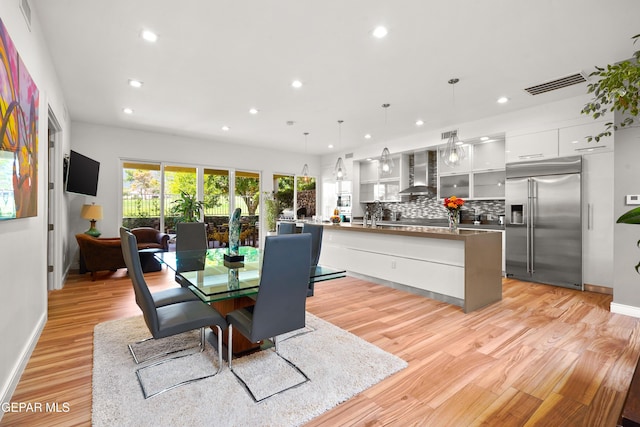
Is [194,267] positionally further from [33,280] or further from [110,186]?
[110,186]

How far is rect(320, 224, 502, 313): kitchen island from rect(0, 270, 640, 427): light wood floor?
0.19 meters

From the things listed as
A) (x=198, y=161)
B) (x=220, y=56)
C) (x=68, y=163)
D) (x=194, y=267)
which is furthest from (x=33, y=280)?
(x=198, y=161)

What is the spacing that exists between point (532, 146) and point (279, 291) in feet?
16.3

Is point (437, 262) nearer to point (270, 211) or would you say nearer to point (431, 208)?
point (431, 208)

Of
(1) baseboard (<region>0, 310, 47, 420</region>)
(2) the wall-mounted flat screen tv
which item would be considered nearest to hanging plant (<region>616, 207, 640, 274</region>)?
(1) baseboard (<region>0, 310, 47, 420</region>)

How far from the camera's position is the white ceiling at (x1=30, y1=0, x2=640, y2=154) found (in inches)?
102

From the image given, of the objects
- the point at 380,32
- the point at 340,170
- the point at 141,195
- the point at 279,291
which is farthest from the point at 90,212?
the point at 380,32

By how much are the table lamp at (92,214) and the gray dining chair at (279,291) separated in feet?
15.8

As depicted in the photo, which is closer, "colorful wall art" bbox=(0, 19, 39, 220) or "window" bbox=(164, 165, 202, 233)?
"colorful wall art" bbox=(0, 19, 39, 220)

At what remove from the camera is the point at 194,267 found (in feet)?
8.64

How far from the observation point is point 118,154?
6.24 meters

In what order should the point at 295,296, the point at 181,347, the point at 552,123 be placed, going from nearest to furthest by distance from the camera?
the point at 295,296 < the point at 181,347 < the point at 552,123

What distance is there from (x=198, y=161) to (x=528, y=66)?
6.36 meters

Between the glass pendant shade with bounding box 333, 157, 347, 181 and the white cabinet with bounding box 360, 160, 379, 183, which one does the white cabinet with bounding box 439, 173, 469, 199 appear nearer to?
the white cabinet with bounding box 360, 160, 379, 183
